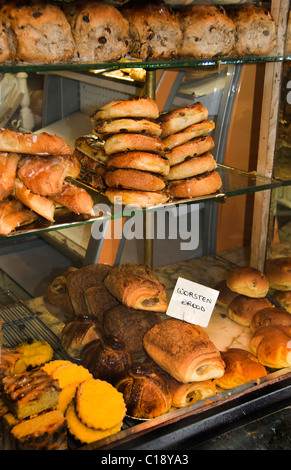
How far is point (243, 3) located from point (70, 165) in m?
1.07

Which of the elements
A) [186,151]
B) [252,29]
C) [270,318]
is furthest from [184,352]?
[252,29]

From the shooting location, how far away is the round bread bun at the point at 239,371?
1889 millimetres

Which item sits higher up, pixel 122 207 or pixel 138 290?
pixel 122 207

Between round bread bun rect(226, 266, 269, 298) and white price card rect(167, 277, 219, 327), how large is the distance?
12.9 inches

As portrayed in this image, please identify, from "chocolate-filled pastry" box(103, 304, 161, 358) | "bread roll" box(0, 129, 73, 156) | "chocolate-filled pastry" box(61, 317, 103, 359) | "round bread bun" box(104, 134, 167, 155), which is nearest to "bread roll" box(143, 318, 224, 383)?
"chocolate-filled pastry" box(103, 304, 161, 358)

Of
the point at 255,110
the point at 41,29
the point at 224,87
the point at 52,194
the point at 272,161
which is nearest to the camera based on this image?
the point at 41,29

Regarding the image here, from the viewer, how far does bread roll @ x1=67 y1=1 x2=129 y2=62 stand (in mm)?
1588

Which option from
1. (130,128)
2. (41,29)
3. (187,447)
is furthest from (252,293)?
(41,29)

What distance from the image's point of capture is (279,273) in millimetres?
2484

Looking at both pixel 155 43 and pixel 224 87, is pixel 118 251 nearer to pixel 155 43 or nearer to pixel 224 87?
pixel 224 87

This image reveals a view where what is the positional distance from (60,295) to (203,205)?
172 centimetres

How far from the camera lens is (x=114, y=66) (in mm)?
1642

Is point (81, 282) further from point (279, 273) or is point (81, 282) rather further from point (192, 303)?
point (279, 273)

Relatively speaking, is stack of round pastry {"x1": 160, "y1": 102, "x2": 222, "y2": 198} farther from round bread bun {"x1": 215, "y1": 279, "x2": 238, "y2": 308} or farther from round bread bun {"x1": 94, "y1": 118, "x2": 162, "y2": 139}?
round bread bun {"x1": 215, "y1": 279, "x2": 238, "y2": 308}
